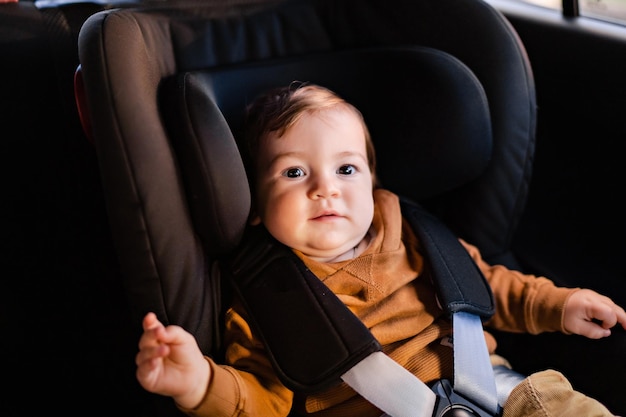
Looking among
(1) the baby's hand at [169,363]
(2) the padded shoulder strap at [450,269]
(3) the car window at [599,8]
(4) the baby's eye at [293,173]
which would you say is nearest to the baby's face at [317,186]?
(4) the baby's eye at [293,173]

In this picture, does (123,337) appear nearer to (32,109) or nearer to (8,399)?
(8,399)

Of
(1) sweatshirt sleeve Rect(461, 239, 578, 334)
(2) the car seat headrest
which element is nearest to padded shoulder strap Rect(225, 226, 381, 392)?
(2) the car seat headrest

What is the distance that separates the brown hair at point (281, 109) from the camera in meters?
1.21

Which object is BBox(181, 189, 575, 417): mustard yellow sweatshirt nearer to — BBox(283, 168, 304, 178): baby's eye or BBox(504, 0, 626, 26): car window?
BBox(283, 168, 304, 178): baby's eye

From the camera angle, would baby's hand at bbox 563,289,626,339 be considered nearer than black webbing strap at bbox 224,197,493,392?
No

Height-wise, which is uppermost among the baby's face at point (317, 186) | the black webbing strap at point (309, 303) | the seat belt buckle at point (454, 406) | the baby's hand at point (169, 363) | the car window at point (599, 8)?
the car window at point (599, 8)

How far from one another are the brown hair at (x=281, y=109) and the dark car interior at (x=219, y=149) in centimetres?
3

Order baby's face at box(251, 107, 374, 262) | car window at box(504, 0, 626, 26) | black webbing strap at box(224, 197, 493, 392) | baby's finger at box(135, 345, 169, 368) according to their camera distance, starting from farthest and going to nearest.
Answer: car window at box(504, 0, 626, 26), baby's face at box(251, 107, 374, 262), black webbing strap at box(224, 197, 493, 392), baby's finger at box(135, 345, 169, 368)

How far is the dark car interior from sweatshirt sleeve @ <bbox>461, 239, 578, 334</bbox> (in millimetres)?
61

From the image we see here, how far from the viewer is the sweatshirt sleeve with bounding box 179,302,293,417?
1022 millimetres

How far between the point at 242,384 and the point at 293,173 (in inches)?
14.7

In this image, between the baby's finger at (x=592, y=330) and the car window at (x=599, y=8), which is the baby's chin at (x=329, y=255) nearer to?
the baby's finger at (x=592, y=330)

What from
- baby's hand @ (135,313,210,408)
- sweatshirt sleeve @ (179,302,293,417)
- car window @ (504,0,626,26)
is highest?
car window @ (504,0,626,26)

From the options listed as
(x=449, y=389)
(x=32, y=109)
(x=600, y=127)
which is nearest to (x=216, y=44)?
(x=32, y=109)
